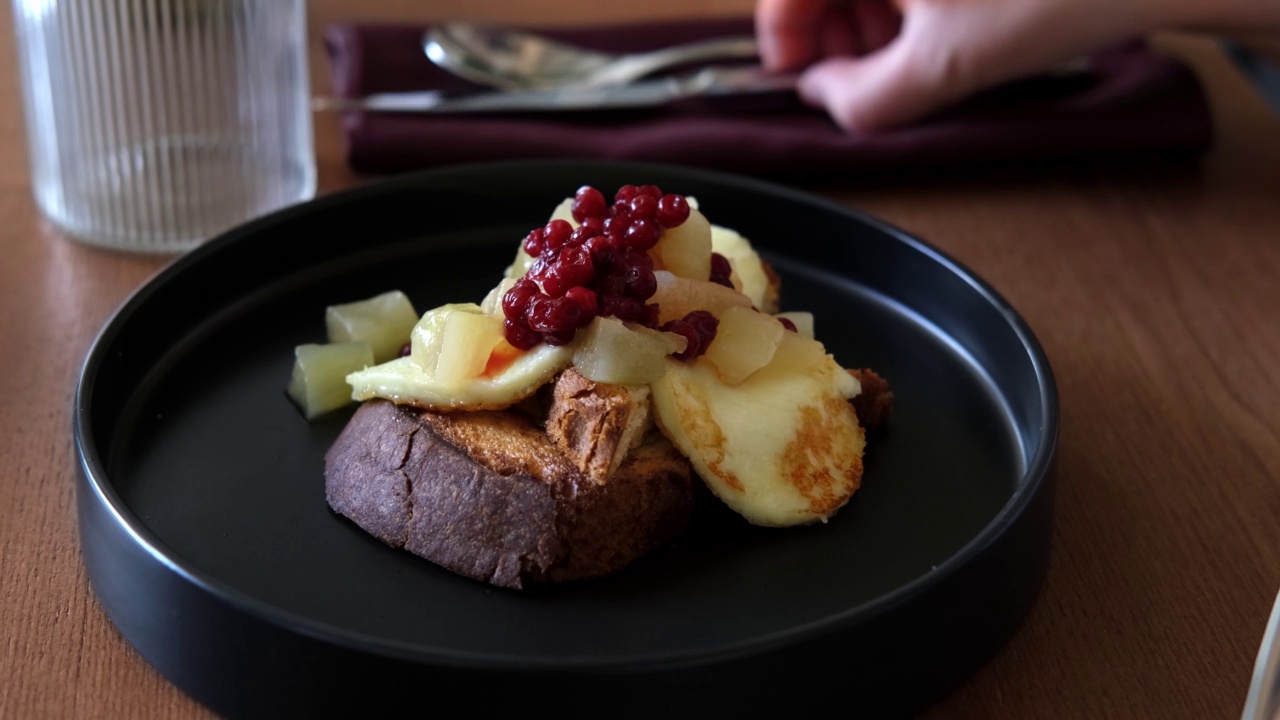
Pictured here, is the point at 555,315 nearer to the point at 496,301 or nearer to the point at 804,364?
the point at 496,301

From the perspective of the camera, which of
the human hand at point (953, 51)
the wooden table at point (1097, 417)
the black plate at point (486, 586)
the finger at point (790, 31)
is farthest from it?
the finger at point (790, 31)

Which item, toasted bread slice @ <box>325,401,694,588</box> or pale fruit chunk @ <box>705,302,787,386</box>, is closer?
toasted bread slice @ <box>325,401,694,588</box>

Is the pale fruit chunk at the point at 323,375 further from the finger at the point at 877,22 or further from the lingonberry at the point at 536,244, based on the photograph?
the finger at the point at 877,22

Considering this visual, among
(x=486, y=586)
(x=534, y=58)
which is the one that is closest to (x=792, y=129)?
(x=534, y=58)

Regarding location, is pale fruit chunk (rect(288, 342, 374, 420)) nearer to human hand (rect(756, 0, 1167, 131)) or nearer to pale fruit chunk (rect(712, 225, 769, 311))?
pale fruit chunk (rect(712, 225, 769, 311))

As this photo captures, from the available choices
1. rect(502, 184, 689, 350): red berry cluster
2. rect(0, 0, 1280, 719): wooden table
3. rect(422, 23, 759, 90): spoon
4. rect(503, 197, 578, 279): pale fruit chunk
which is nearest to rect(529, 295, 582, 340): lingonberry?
rect(502, 184, 689, 350): red berry cluster

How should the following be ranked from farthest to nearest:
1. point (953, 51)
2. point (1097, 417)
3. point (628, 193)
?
point (953, 51), point (1097, 417), point (628, 193)

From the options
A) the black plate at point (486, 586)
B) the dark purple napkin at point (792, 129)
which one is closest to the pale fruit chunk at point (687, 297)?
the black plate at point (486, 586)
